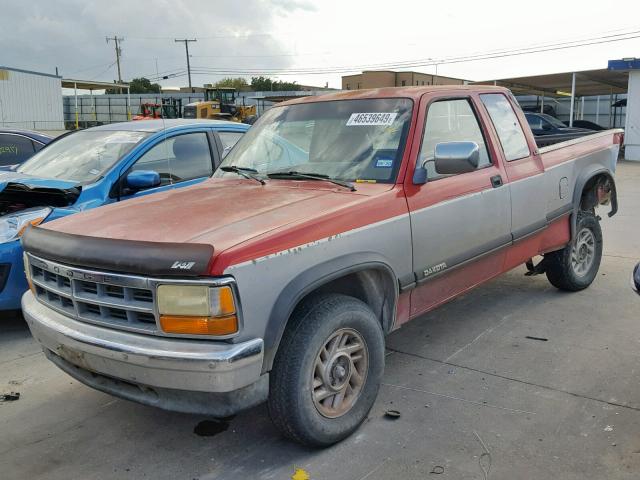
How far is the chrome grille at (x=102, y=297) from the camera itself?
108 inches

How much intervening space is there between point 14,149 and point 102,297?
19.6ft

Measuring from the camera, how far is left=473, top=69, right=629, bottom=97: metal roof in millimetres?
23516

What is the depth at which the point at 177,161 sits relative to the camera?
603 cm

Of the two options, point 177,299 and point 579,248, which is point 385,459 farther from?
point 579,248

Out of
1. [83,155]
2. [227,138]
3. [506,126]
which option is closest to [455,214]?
[506,126]

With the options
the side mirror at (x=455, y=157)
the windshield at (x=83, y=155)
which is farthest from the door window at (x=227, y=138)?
the side mirror at (x=455, y=157)

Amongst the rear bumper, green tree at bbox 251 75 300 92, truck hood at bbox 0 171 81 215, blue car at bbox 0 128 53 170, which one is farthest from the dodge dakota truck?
green tree at bbox 251 75 300 92

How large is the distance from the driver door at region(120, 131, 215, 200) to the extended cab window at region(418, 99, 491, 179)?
2685mm

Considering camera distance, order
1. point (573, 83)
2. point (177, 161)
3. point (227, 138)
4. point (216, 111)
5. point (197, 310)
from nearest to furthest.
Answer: point (197, 310), point (177, 161), point (227, 138), point (573, 83), point (216, 111)

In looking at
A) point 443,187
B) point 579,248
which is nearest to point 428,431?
point 443,187

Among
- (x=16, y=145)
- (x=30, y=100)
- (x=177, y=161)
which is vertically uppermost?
(x=30, y=100)

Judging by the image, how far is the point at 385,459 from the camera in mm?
3072

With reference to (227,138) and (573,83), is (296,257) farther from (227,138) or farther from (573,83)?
(573,83)

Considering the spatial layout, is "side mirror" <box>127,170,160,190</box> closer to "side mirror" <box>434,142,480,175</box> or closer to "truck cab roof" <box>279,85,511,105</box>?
"truck cab roof" <box>279,85,511,105</box>
